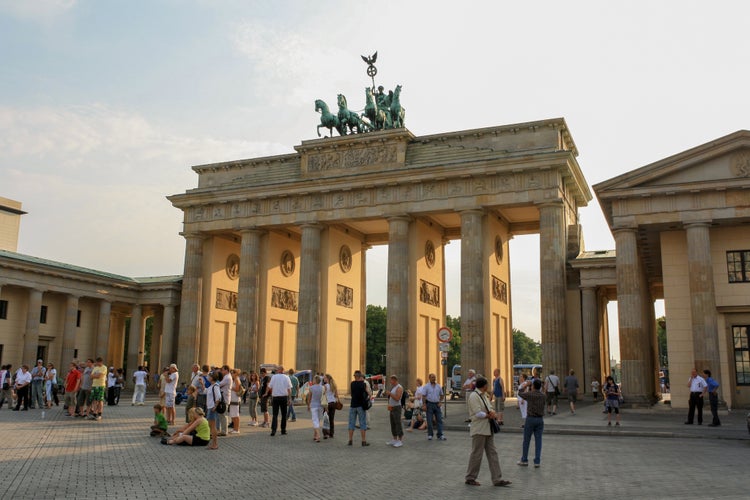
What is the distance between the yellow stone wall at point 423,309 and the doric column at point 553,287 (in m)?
7.68

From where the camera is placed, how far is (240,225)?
161ft

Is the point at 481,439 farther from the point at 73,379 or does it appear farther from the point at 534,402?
the point at 73,379

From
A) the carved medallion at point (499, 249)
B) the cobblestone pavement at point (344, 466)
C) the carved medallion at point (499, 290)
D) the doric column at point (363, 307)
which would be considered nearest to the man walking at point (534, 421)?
the cobblestone pavement at point (344, 466)

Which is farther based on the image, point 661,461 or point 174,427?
point 174,427

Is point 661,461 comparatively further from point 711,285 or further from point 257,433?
point 711,285

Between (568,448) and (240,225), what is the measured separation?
1396 inches

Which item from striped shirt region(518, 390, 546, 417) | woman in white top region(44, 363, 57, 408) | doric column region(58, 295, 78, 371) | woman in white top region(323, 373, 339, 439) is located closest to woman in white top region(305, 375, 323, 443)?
woman in white top region(323, 373, 339, 439)

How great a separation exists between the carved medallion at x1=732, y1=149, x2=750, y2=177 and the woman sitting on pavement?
22.3m

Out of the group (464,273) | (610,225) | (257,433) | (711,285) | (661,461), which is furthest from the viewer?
(464,273)

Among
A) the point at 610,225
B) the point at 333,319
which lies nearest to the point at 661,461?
the point at 610,225

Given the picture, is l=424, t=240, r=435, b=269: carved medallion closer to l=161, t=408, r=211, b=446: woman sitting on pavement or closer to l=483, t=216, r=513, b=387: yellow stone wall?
l=483, t=216, r=513, b=387: yellow stone wall

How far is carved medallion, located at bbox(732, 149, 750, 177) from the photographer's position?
87.8 feet

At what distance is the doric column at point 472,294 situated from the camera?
40031 millimetres

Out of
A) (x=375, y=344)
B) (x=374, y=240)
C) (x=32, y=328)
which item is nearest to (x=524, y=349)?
(x=375, y=344)
